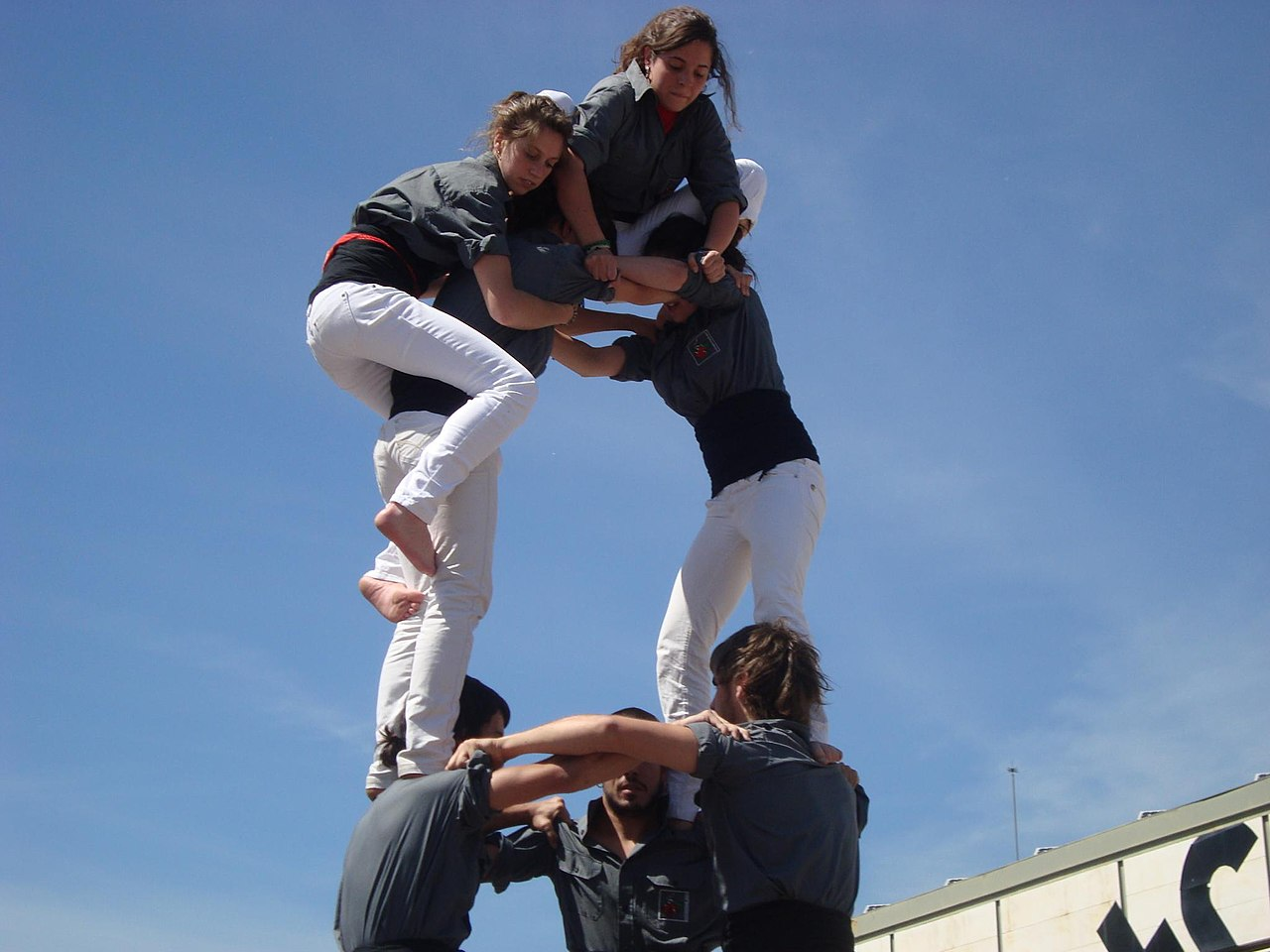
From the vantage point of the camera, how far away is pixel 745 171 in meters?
6.80

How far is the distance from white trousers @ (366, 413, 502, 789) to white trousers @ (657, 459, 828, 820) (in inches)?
39.8

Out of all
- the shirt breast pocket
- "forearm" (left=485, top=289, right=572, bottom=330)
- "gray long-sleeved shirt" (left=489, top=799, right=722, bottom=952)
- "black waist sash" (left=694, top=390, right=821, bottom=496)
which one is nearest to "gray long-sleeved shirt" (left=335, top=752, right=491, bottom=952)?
"gray long-sleeved shirt" (left=489, top=799, right=722, bottom=952)

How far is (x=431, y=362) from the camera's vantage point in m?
5.34

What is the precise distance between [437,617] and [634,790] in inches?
36.5

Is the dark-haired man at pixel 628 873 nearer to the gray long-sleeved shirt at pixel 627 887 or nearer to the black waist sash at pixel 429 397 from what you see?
the gray long-sleeved shirt at pixel 627 887

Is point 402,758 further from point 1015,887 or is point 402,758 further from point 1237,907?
point 1015,887

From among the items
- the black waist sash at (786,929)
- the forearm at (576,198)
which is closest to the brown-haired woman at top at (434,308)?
the forearm at (576,198)

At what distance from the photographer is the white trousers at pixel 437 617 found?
4895 mm

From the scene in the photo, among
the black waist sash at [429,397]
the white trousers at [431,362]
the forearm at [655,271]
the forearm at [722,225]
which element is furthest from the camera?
the forearm at [722,225]

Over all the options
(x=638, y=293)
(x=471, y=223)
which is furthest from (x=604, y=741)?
(x=638, y=293)

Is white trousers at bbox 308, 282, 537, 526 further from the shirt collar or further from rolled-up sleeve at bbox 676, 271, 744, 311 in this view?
the shirt collar

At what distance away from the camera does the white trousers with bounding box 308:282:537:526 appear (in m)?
5.04

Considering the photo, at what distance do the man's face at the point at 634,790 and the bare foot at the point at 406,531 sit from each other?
103 cm

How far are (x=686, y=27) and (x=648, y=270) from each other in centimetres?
103
